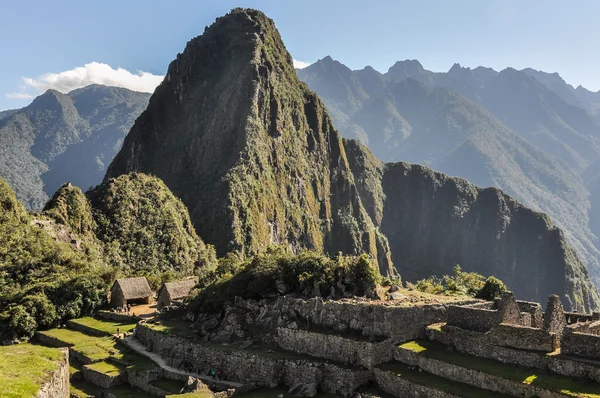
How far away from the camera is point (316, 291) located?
114 feet

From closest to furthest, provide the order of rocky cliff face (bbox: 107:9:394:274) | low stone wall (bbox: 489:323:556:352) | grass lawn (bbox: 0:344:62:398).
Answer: grass lawn (bbox: 0:344:62:398), low stone wall (bbox: 489:323:556:352), rocky cliff face (bbox: 107:9:394:274)

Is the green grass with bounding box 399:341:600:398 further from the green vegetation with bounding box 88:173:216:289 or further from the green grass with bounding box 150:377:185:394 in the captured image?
the green vegetation with bounding box 88:173:216:289

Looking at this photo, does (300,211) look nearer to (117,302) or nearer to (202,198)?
(202,198)

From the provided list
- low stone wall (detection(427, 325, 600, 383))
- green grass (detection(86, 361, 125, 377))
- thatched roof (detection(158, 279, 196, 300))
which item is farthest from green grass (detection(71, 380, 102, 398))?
low stone wall (detection(427, 325, 600, 383))

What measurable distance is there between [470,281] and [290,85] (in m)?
123

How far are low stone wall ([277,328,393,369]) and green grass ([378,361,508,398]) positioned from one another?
0.66 meters

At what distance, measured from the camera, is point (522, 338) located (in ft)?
84.8

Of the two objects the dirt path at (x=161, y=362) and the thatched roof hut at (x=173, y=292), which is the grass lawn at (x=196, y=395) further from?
the thatched roof hut at (x=173, y=292)

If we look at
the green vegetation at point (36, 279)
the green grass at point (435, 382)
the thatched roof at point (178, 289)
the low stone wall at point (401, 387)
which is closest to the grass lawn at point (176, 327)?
the thatched roof at point (178, 289)

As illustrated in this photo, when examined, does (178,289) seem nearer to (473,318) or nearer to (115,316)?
(115,316)

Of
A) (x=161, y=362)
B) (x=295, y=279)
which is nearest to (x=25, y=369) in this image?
(x=161, y=362)

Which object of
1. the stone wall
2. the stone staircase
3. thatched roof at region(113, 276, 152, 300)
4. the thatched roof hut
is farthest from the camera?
thatched roof at region(113, 276, 152, 300)

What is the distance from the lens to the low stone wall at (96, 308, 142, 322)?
49747 mm

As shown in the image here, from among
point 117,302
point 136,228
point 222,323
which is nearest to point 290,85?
point 136,228
